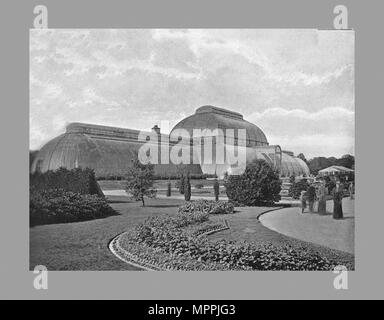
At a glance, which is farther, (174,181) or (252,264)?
(174,181)

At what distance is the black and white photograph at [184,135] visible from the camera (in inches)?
373

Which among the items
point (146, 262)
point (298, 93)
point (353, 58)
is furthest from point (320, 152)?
point (146, 262)

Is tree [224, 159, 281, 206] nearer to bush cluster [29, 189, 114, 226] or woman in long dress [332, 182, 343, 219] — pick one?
woman in long dress [332, 182, 343, 219]

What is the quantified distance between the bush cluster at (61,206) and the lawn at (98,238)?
0.53 feet

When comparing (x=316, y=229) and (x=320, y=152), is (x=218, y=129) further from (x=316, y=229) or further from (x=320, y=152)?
(x=316, y=229)

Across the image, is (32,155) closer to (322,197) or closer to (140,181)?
(140,181)

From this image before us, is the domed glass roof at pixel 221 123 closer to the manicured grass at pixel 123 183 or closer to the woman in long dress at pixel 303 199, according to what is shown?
the manicured grass at pixel 123 183

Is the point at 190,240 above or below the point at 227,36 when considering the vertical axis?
below

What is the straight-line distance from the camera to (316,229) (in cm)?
962

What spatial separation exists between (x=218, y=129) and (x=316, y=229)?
129 inches

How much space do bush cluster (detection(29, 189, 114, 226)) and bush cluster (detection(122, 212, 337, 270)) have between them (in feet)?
4.18

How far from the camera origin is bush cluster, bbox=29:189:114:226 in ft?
31.8

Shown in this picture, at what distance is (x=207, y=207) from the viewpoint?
32.8ft

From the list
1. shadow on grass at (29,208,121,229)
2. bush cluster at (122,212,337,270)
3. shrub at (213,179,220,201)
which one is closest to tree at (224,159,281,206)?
shrub at (213,179,220,201)
